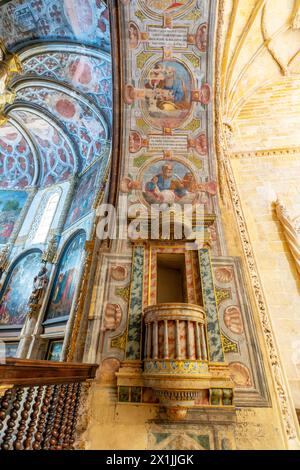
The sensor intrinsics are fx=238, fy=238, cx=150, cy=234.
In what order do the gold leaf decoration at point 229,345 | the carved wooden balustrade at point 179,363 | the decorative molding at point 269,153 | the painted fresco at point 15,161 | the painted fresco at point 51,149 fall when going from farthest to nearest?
1. the painted fresco at point 15,161
2. the painted fresco at point 51,149
3. the decorative molding at point 269,153
4. the gold leaf decoration at point 229,345
5. the carved wooden balustrade at point 179,363

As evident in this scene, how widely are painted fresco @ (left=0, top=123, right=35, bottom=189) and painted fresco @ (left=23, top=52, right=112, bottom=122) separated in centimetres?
447

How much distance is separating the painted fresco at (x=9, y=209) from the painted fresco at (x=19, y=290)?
2142mm

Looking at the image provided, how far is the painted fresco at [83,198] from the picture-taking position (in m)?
9.87

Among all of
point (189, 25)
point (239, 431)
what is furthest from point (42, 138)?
point (239, 431)

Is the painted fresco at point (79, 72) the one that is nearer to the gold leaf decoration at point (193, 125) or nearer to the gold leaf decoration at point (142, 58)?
the gold leaf decoration at point (142, 58)

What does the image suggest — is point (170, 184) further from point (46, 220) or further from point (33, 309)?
point (46, 220)

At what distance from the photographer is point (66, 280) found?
8.89m

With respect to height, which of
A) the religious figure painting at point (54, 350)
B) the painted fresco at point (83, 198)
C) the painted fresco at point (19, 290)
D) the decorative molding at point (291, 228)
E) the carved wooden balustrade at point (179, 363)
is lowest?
the carved wooden balustrade at point (179, 363)

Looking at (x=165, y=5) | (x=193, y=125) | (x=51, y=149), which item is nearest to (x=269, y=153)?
(x=193, y=125)

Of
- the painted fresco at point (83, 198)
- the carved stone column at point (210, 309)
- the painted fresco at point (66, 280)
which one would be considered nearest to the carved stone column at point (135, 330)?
the carved stone column at point (210, 309)

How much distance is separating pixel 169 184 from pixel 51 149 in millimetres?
10101

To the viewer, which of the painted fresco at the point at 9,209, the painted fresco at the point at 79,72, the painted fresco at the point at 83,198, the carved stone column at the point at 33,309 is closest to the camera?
the carved stone column at the point at 33,309

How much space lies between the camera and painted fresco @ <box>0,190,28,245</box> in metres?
12.2
